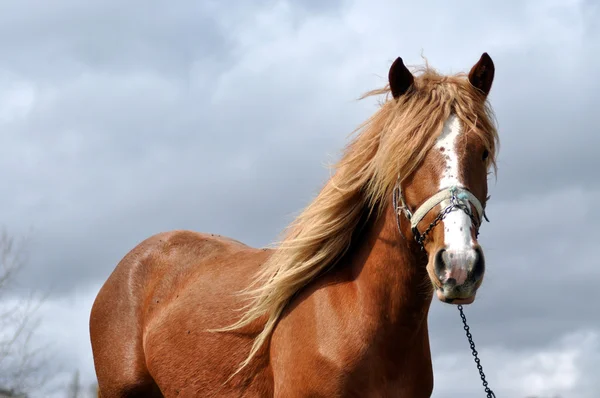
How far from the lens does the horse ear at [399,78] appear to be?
17.4 ft

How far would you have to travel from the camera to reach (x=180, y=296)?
6.75m

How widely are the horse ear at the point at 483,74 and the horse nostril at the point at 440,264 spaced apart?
1406 mm

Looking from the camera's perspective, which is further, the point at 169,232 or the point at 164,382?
the point at 169,232

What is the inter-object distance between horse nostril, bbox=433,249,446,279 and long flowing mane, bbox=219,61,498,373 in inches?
25.6

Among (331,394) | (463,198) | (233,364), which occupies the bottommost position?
(331,394)

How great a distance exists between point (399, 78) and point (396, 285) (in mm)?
1267

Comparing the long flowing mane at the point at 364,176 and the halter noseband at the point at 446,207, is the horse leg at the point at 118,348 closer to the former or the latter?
the long flowing mane at the point at 364,176

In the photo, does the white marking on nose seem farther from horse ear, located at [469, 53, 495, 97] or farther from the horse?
horse ear, located at [469, 53, 495, 97]

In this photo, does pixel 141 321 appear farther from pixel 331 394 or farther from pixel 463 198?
pixel 463 198

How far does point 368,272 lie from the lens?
5.29m

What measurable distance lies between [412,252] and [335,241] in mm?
629

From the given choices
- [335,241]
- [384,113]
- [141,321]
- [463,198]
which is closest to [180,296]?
[141,321]

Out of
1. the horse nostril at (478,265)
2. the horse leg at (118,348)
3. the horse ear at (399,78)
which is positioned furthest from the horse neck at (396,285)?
the horse leg at (118,348)

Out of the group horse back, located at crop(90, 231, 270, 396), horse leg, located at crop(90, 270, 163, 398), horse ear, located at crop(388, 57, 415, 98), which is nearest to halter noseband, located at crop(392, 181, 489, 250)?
horse ear, located at crop(388, 57, 415, 98)
